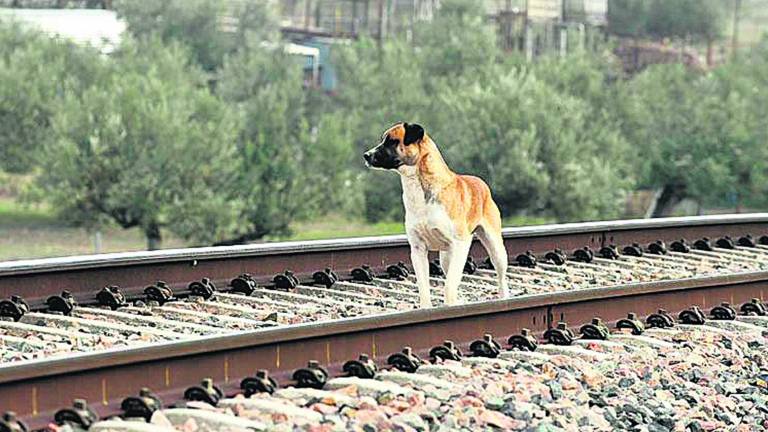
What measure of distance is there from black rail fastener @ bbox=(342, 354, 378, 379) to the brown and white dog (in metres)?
1.06

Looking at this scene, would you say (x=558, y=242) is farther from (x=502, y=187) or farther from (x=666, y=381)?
(x=502, y=187)

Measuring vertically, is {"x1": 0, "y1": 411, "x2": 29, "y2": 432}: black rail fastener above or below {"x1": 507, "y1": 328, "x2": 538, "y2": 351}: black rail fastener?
above

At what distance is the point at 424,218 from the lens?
6438mm

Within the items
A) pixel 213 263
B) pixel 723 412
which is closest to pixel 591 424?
pixel 723 412

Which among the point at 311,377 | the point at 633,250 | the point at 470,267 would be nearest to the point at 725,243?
the point at 633,250

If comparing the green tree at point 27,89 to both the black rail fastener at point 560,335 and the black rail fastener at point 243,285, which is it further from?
the black rail fastener at point 560,335

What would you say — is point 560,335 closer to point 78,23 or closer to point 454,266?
point 454,266

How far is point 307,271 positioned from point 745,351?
263 cm

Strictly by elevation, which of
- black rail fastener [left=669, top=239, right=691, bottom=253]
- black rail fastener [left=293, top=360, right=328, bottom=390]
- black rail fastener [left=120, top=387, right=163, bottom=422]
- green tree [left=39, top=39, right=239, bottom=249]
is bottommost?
green tree [left=39, top=39, right=239, bottom=249]

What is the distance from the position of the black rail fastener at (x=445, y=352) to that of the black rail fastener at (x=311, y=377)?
2.31 ft

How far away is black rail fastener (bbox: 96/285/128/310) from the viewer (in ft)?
23.1

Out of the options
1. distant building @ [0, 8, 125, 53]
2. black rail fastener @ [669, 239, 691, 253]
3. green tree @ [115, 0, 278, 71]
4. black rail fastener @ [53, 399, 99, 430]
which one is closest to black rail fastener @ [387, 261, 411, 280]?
black rail fastener @ [669, 239, 691, 253]

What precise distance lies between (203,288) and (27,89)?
30.9m

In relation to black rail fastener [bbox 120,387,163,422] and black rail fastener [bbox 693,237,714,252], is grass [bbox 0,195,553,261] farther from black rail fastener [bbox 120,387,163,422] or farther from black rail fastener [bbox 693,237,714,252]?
black rail fastener [bbox 120,387,163,422]
